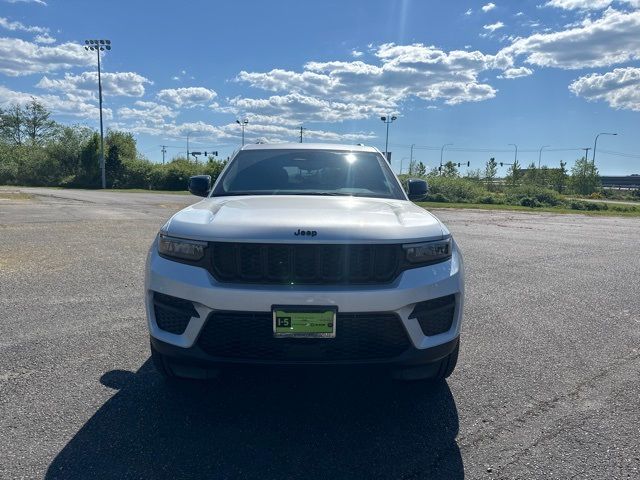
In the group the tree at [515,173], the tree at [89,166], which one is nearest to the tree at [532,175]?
the tree at [515,173]

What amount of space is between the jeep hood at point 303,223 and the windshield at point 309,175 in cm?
72

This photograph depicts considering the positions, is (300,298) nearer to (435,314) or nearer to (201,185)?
(435,314)

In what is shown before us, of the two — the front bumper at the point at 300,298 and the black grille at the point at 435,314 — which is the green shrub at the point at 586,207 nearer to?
the black grille at the point at 435,314

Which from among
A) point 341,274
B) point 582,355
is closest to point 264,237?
point 341,274

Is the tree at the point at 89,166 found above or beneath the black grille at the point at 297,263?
above

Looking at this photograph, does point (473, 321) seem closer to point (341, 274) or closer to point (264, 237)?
point (341, 274)

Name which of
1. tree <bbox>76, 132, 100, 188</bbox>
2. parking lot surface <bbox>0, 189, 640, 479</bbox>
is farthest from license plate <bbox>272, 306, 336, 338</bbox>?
tree <bbox>76, 132, 100, 188</bbox>

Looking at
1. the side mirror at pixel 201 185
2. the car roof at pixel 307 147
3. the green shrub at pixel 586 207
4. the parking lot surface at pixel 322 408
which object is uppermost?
the car roof at pixel 307 147

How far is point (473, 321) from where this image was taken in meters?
4.93

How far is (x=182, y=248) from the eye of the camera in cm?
282

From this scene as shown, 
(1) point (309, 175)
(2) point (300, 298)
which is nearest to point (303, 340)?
(2) point (300, 298)

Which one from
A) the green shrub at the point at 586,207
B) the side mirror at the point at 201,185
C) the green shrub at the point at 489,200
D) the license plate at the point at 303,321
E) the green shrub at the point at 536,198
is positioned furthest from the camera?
the green shrub at the point at 489,200

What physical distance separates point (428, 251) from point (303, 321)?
86cm

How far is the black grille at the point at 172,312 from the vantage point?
2706mm
